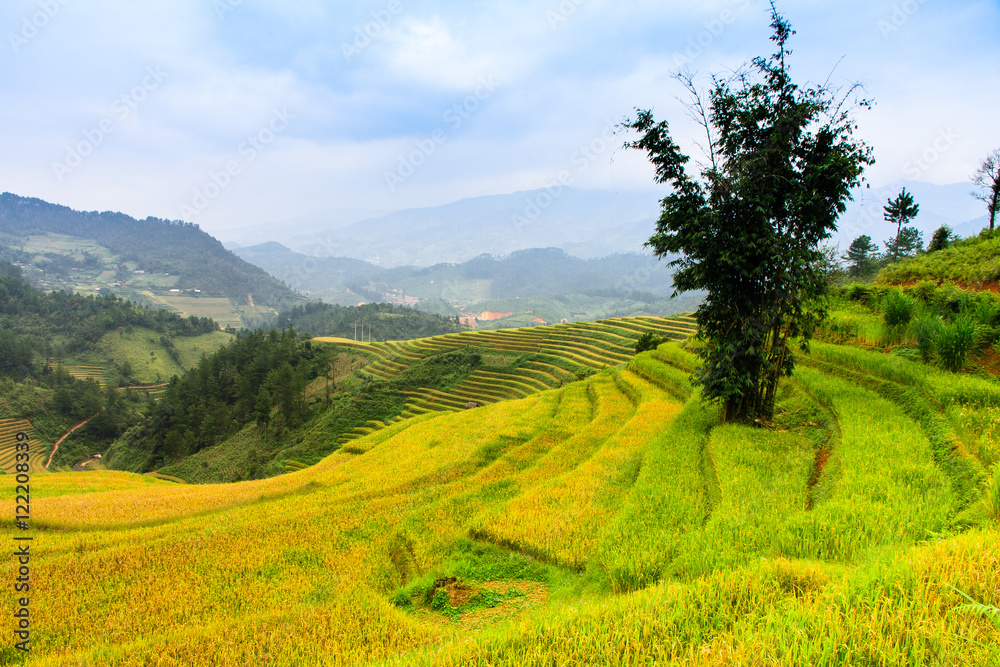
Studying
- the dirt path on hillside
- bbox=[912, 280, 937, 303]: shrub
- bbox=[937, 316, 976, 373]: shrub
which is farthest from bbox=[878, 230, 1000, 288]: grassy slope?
the dirt path on hillside

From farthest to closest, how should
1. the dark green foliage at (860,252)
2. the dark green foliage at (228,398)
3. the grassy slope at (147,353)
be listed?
1. the grassy slope at (147,353)
2. the dark green foliage at (228,398)
3. the dark green foliage at (860,252)

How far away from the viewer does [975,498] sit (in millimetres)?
4223

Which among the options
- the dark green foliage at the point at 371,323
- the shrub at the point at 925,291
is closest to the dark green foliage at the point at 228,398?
the shrub at the point at 925,291

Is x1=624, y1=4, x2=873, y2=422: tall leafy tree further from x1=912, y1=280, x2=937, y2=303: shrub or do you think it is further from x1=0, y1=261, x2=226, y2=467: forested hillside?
x1=0, y1=261, x2=226, y2=467: forested hillside

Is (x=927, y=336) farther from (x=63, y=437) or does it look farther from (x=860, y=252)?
(x=63, y=437)

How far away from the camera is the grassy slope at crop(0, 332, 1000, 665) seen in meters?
2.53

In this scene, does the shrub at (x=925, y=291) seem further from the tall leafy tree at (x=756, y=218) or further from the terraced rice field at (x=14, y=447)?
the terraced rice field at (x=14, y=447)

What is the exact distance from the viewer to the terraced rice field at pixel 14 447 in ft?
154

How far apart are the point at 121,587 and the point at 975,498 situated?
8.63 meters

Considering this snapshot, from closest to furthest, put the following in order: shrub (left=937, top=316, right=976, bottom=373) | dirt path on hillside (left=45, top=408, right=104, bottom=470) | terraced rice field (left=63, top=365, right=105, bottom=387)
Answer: shrub (left=937, top=316, right=976, bottom=373), dirt path on hillside (left=45, top=408, right=104, bottom=470), terraced rice field (left=63, top=365, right=105, bottom=387)

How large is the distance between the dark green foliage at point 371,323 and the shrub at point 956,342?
10085cm

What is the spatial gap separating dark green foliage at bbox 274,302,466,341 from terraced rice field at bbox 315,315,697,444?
173 ft

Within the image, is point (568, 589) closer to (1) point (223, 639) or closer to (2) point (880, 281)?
(1) point (223, 639)

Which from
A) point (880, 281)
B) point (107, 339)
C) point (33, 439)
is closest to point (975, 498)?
point (880, 281)
